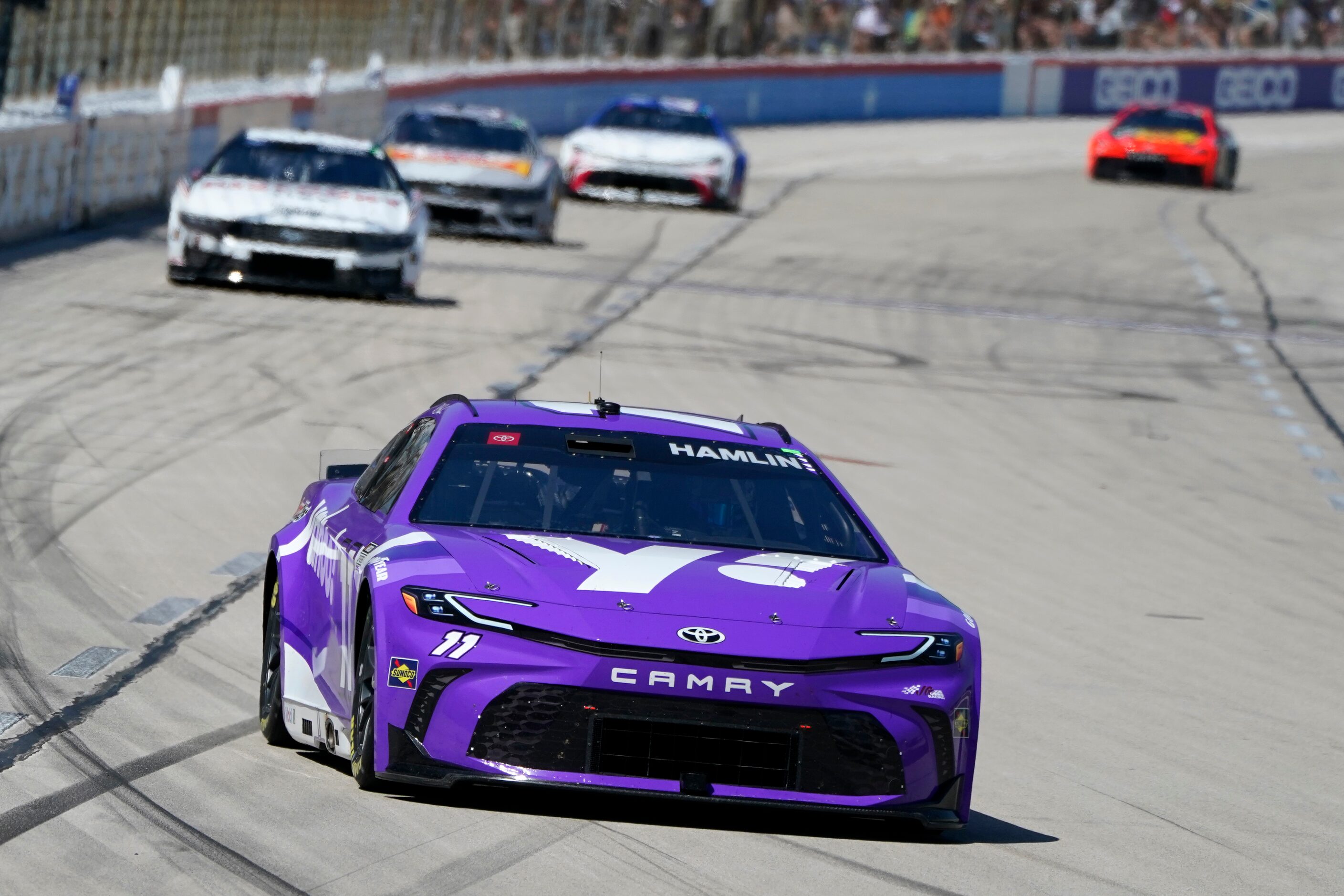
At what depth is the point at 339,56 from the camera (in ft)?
122

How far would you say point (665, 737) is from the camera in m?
6.26

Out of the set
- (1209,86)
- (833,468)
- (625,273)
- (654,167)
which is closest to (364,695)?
(833,468)

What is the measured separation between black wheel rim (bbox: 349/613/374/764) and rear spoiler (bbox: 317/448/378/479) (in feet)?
4.82

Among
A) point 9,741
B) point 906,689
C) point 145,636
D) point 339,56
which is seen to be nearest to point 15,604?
point 145,636

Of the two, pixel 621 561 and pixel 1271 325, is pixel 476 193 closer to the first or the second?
pixel 1271 325

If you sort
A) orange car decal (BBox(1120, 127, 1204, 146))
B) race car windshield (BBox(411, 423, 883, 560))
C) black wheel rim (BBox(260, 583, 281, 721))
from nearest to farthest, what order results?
race car windshield (BBox(411, 423, 883, 560)) → black wheel rim (BBox(260, 583, 281, 721)) → orange car decal (BBox(1120, 127, 1204, 146))

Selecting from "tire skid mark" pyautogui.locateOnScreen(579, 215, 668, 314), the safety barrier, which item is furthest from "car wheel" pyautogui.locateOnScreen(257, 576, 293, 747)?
the safety barrier

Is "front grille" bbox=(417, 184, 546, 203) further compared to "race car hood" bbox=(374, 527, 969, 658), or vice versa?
"front grille" bbox=(417, 184, 546, 203)

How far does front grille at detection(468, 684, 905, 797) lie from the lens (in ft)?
20.4

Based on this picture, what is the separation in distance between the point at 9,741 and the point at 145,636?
1.94 m

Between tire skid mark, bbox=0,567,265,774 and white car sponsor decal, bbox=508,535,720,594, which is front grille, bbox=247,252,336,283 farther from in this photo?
white car sponsor decal, bbox=508,535,720,594

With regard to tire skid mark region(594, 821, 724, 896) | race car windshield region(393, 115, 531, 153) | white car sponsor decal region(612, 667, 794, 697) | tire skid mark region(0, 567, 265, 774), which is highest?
race car windshield region(393, 115, 531, 153)

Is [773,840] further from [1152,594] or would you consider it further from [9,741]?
[1152,594]

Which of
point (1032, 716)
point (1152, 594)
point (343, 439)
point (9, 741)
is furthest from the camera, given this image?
point (343, 439)
